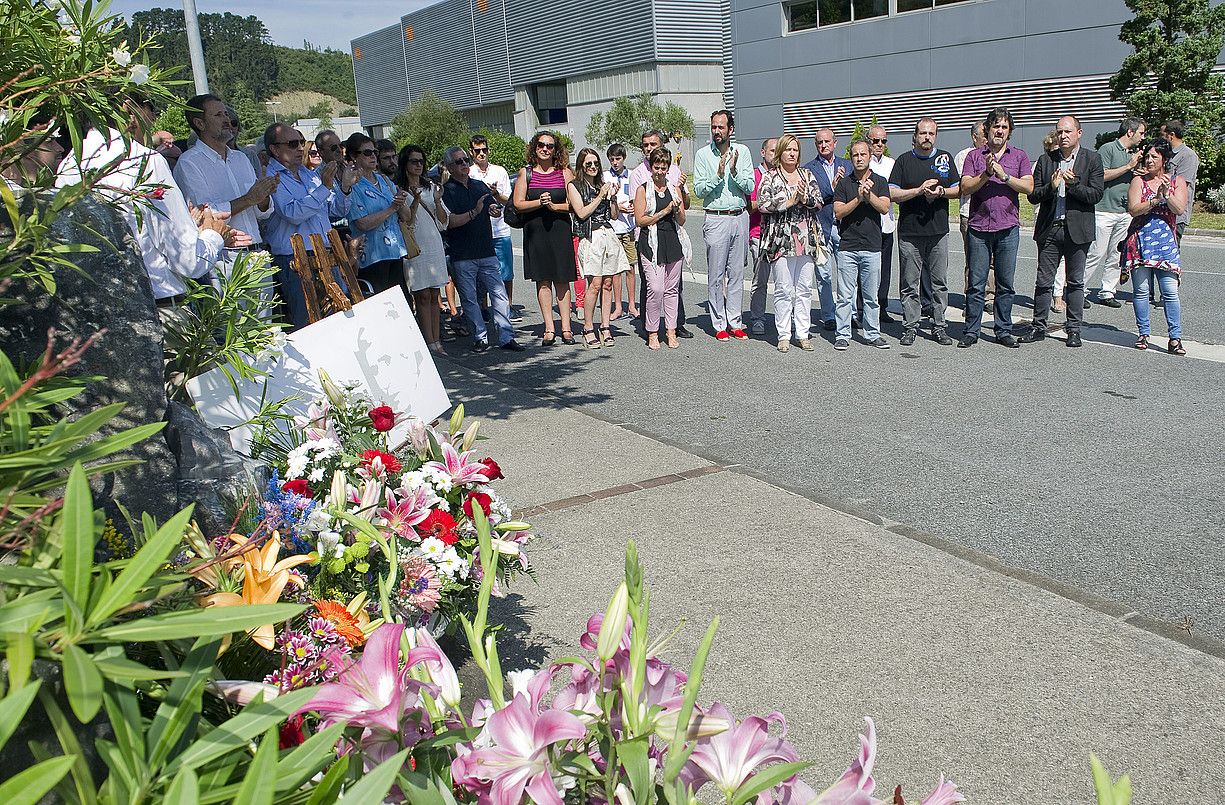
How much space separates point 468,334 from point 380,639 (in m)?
9.78

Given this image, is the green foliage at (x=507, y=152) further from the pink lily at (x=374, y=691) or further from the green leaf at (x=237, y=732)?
the green leaf at (x=237, y=732)

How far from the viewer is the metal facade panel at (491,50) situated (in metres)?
60.7

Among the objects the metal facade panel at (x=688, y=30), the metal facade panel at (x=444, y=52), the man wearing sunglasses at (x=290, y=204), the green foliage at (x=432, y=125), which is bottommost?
the man wearing sunglasses at (x=290, y=204)

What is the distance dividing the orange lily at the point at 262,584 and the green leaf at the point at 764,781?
90cm

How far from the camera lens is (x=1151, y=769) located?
3.09 meters

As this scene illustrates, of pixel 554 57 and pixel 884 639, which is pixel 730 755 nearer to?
pixel 884 639

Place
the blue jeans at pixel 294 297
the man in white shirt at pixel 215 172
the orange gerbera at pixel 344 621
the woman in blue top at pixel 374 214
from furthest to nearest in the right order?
the woman in blue top at pixel 374 214, the blue jeans at pixel 294 297, the man in white shirt at pixel 215 172, the orange gerbera at pixel 344 621

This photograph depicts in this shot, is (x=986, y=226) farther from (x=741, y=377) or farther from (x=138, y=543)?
(x=138, y=543)

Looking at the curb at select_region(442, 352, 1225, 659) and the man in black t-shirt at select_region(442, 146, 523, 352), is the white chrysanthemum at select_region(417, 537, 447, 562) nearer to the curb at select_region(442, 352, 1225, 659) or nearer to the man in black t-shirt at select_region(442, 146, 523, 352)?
the curb at select_region(442, 352, 1225, 659)

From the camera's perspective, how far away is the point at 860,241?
367 inches

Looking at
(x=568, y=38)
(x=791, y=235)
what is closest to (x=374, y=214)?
(x=791, y=235)

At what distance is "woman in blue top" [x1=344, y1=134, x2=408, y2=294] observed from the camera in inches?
352

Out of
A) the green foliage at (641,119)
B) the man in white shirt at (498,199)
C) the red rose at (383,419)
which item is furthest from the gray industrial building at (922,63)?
the red rose at (383,419)

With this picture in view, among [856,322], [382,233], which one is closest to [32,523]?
[382,233]
